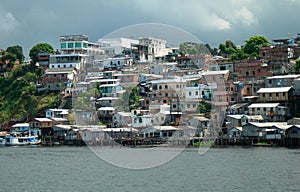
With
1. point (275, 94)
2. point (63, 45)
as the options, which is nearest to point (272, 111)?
point (275, 94)

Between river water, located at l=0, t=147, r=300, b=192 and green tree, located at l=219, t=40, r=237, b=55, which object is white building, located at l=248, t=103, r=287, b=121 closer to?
river water, located at l=0, t=147, r=300, b=192

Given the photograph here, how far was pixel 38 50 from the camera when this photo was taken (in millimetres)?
71625

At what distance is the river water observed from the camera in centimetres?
2314

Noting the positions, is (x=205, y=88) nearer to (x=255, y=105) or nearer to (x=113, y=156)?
(x=255, y=105)

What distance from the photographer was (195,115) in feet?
156

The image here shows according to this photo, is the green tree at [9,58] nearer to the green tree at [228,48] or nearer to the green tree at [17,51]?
the green tree at [17,51]

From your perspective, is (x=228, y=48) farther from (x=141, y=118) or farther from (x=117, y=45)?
(x=141, y=118)

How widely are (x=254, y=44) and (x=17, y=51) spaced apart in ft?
95.2

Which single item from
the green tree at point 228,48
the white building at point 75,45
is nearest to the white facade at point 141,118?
the white building at point 75,45

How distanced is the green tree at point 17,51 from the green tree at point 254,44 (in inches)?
1096

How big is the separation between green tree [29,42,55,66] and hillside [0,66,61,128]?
1455 millimetres

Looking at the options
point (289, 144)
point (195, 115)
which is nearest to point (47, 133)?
point (195, 115)

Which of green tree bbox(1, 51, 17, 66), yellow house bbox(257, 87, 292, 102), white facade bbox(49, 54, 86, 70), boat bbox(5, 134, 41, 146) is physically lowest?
boat bbox(5, 134, 41, 146)

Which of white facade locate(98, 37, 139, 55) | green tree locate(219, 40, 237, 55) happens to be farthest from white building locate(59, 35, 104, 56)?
green tree locate(219, 40, 237, 55)
